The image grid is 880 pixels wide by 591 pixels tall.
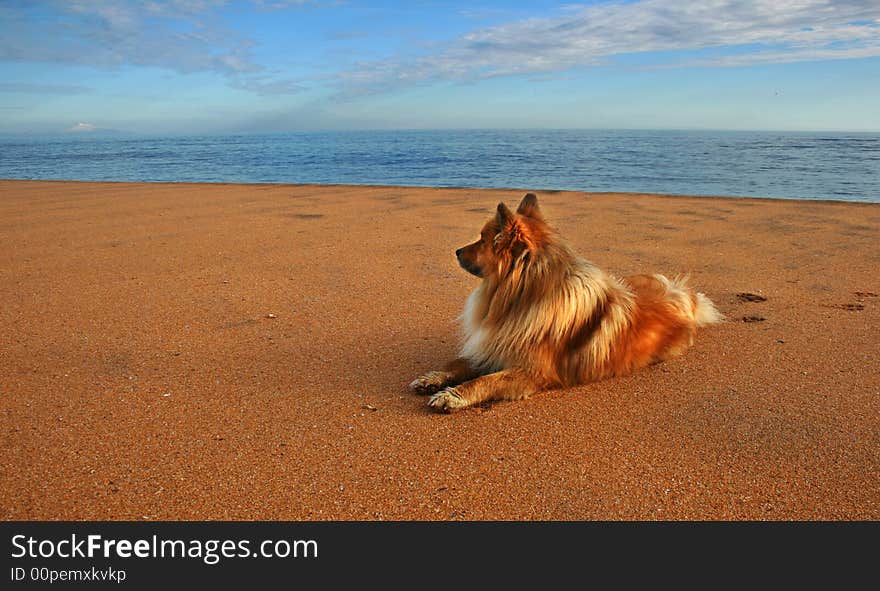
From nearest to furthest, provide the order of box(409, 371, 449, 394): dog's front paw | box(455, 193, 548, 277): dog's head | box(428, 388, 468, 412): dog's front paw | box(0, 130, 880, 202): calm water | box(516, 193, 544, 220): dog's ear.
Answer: box(428, 388, 468, 412): dog's front paw → box(455, 193, 548, 277): dog's head → box(409, 371, 449, 394): dog's front paw → box(516, 193, 544, 220): dog's ear → box(0, 130, 880, 202): calm water

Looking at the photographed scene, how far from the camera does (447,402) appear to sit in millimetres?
3428

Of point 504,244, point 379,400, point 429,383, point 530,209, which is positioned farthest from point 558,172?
point 379,400

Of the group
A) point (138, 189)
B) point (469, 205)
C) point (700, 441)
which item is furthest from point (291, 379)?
point (138, 189)

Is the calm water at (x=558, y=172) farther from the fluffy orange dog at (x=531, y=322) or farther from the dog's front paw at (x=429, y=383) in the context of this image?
the dog's front paw at (x=429, y=383)

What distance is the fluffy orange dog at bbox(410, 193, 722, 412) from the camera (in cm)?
359

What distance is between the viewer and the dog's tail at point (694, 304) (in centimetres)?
440

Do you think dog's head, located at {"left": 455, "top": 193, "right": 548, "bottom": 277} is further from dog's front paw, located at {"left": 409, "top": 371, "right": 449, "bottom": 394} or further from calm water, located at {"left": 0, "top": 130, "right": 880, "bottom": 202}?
calm water, located at {"left": 0, "top": 130, "right": 880, "bottom": 202}

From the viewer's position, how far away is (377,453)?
298cm

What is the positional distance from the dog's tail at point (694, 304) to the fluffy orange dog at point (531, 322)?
62 cm

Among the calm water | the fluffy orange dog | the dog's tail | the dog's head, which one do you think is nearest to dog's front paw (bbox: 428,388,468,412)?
the fluffy orange dog

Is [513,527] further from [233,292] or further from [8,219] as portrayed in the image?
[8,219]

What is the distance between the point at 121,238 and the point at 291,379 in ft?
18.6

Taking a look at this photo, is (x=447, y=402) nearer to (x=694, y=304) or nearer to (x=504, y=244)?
(x=504, y=244)

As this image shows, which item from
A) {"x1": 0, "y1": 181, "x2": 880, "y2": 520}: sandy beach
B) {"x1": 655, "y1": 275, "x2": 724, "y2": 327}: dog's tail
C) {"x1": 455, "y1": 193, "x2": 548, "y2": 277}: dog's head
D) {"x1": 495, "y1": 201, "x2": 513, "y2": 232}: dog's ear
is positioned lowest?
{"x1": 0, "y1": 181, "x2": 880, "y2": 520}: sandy beach
